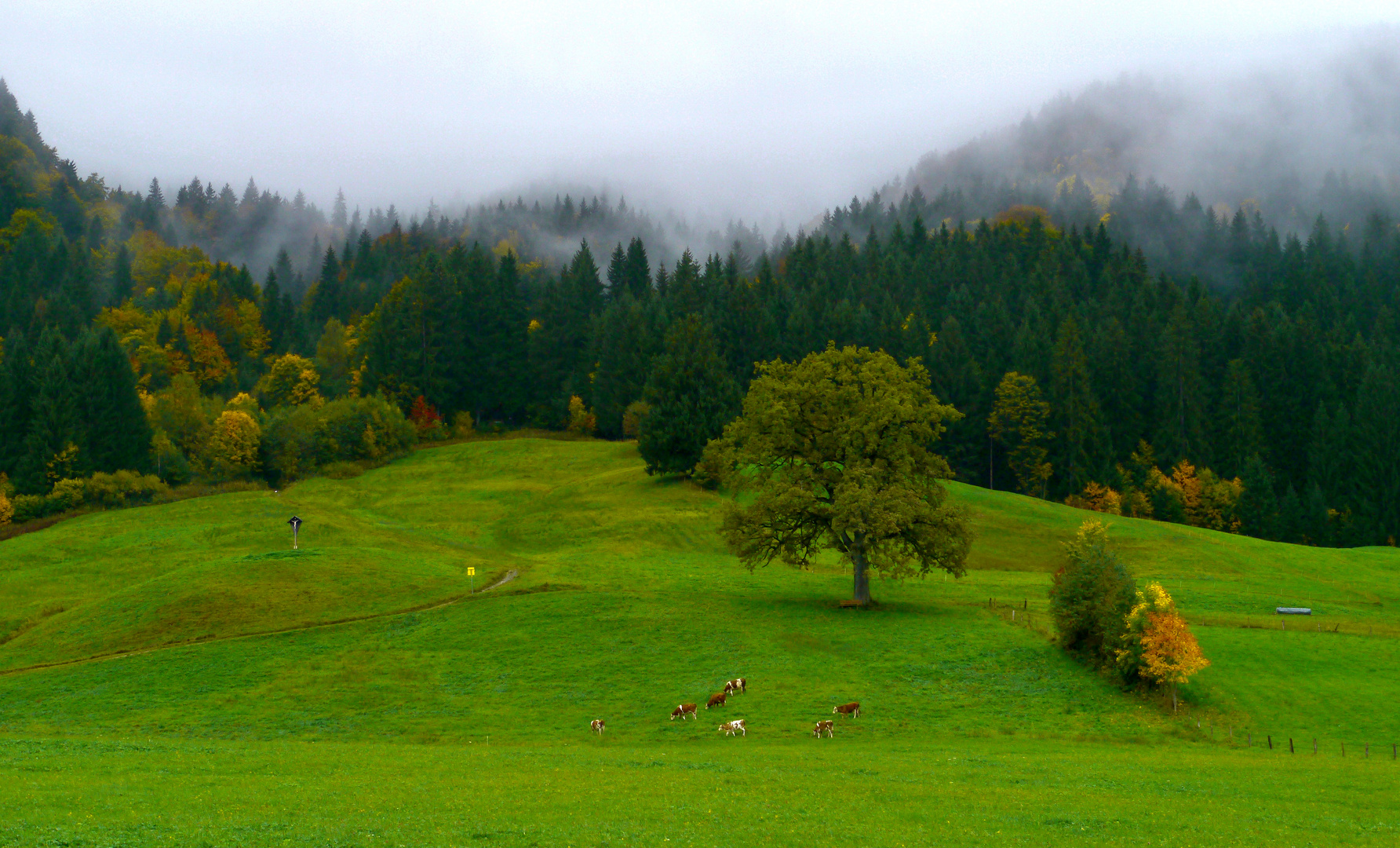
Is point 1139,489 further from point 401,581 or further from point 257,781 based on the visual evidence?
point 257,781

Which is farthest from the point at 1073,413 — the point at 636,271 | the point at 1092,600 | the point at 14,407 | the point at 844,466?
the point at 14,407

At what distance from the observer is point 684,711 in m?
40.7

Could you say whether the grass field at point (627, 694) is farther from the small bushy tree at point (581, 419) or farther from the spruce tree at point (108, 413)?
the small bushy tree at point (581, 419)

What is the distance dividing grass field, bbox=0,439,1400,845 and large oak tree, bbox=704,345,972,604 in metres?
3.66

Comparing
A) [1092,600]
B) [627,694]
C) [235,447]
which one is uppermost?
[235,447]

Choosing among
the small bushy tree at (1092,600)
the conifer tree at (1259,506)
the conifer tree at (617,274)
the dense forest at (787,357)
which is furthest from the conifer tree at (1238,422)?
the conifer tree at (617,274)

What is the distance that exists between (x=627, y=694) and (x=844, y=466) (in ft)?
72.8

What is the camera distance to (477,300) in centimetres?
14950

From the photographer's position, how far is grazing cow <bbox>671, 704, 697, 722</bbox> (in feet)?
133

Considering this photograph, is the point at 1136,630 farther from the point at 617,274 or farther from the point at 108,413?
the point at 617,274

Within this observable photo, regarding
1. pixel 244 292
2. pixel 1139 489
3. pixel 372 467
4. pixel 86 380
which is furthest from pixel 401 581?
pixel 244 292

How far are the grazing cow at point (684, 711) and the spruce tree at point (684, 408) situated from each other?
5678 centimetres

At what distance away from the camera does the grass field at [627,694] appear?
2414 centimetres

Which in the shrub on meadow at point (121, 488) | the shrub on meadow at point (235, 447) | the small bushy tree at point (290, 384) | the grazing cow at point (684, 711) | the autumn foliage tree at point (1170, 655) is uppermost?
the small bushy tree at point (290, 384)
